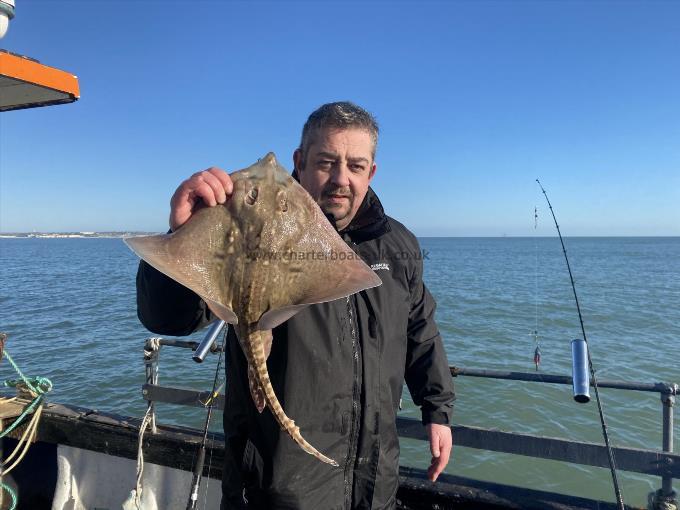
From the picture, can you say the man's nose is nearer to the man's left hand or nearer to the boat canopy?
the man's left hand

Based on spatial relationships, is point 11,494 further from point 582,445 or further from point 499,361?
point 499,361

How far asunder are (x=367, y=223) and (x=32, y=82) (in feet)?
7.47

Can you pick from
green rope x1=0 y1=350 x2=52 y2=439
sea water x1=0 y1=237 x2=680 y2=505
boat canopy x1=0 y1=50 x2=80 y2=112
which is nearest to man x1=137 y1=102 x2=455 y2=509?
sea water x1=0 y1=237 x2=680 y2=505

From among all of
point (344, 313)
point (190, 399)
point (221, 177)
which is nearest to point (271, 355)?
point (344, 313)

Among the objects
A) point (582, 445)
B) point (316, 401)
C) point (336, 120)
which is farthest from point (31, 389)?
point (582, 445)

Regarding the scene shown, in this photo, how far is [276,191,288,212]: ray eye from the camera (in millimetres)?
1720

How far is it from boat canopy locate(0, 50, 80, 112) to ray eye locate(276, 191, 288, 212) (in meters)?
2.13

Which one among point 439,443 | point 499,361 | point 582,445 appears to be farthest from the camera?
point 499,361

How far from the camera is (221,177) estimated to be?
5.53ft

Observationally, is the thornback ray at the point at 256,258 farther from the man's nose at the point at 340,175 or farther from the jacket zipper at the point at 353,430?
the man's nose at the point at 340,175

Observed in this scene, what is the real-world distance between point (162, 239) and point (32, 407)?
3517 millimetres

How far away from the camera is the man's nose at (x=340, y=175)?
224cm

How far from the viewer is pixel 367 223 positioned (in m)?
2.47

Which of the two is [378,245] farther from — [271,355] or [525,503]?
[525,503]
